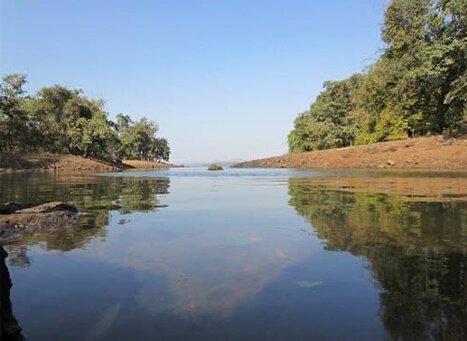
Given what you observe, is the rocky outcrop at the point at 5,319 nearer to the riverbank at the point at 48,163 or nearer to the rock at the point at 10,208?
the rock at the point at 10,208

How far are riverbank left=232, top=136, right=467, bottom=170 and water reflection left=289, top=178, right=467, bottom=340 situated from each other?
25345mm

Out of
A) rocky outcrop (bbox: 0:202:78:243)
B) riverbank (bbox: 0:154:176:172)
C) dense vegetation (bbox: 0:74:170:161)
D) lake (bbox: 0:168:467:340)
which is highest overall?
dense vegetation (bbox: 0:74:170:161)

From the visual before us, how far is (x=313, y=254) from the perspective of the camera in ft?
22.9

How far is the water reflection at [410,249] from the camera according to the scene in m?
4.24

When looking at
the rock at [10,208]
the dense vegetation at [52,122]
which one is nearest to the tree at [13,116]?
the dense vegetation at [52,122]

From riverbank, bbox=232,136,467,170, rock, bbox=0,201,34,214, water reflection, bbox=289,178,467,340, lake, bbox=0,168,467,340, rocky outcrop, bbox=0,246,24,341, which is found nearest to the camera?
rocky outcrop, bbox=0,246,24,341

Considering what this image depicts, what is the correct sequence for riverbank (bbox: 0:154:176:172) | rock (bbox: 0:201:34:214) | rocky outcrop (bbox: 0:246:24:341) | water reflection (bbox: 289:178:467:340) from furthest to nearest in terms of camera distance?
riverbank (bbox: 0:154:176:172)
rock (bbox: 0:201:34:214)
water reflection (bbox: 289:178:467:340)
rocky outcrop (bbox: 0:246:24:341)

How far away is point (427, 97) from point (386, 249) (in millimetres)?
38145

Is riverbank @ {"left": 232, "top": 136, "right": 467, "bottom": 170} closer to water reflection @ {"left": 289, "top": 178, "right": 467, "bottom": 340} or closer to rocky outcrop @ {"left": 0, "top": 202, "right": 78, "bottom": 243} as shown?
water reflection @ {"left": 289, "top": 178, "right": 467, "bottom": 340}

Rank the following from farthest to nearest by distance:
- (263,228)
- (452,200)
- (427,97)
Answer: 1. (427,97)
2. (452,200)
3. (263,228)

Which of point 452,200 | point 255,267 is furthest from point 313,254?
point 452,200

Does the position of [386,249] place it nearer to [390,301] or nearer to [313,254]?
[313,254]

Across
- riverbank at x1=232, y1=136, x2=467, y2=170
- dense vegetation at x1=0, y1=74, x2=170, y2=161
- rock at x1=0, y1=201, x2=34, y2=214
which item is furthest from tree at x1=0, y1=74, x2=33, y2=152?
rock at x1=0, y1=201, x2=34, y2=214

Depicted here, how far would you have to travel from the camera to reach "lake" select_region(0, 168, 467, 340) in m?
→ 4.14
